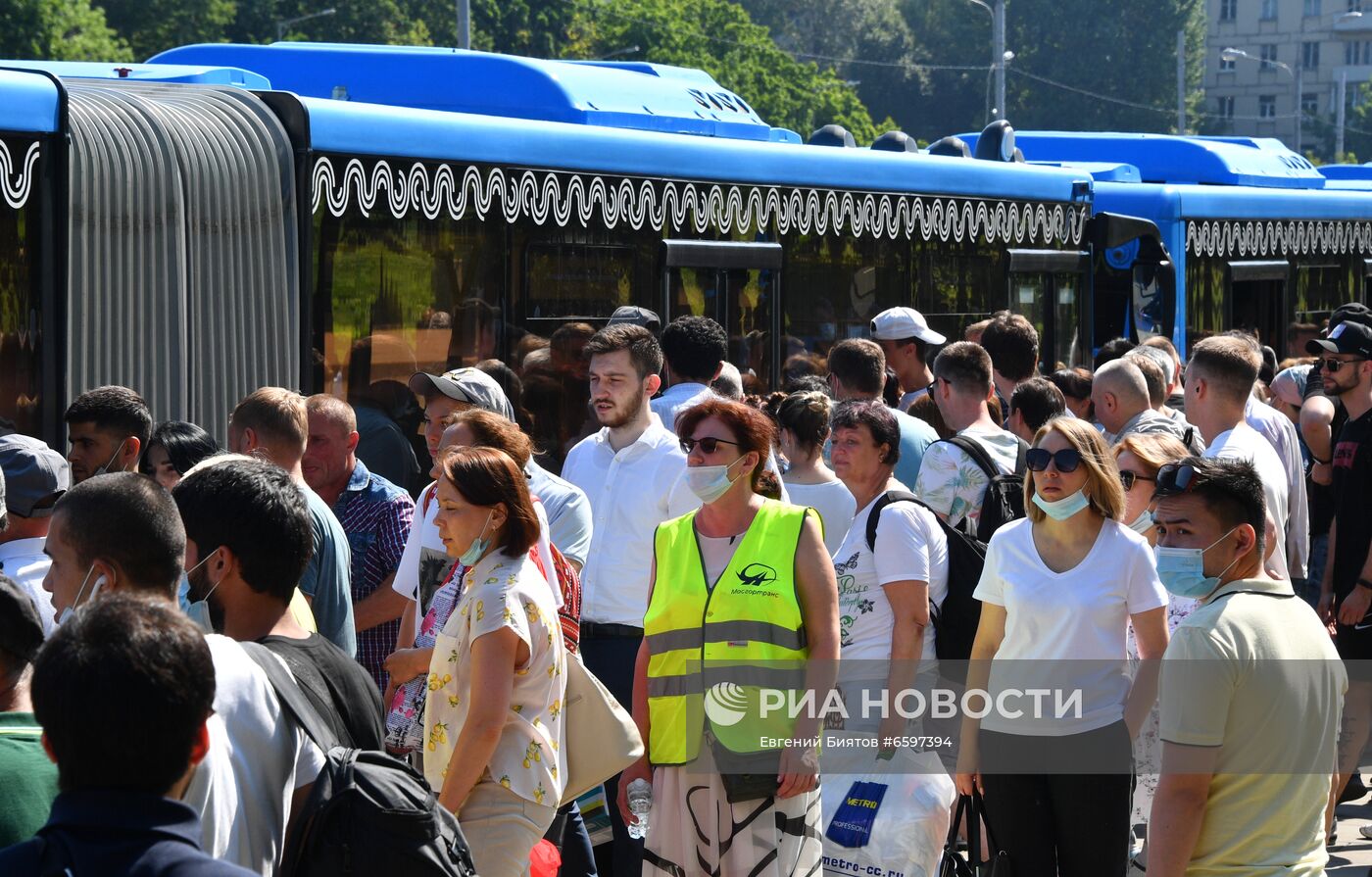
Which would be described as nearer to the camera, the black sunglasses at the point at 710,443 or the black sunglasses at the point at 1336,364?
the black sunglasses at the point at 710,443

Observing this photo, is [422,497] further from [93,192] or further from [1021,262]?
[1021,262]

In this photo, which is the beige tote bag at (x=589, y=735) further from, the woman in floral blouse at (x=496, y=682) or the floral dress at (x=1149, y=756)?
the floral dress at (x=1149, y=756)

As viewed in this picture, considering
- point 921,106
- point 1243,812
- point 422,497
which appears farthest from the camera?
point 921,106

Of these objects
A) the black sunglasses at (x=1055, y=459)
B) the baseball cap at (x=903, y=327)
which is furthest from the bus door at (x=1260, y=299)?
the black sunglasses at (x=1055, y=459)

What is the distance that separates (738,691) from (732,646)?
0.12 meters

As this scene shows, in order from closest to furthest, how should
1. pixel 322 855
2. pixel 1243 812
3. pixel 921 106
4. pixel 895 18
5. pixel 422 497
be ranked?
pixel 322 855, pixel 1243 812, pixel 422 497, pixel 921 106, pixel 895 18

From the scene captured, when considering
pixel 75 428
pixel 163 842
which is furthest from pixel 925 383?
pixel 163 842

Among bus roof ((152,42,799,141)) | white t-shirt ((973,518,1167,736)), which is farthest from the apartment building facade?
white t-shirt ((973,518,1167,736))

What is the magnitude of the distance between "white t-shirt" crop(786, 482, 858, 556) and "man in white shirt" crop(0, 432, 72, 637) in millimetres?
2376

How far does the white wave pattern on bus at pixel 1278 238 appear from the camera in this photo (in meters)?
16.1

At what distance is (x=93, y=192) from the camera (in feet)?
22.6

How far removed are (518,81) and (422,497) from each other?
5.10m

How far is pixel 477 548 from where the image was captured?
4445 mm

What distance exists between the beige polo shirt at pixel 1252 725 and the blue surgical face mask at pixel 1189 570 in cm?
11
